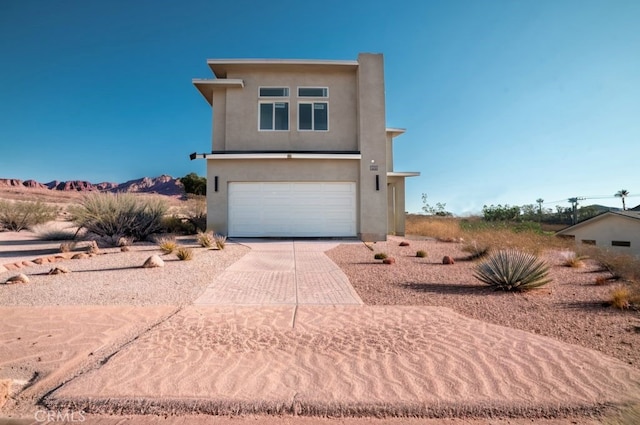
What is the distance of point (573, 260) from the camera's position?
29.6 feet

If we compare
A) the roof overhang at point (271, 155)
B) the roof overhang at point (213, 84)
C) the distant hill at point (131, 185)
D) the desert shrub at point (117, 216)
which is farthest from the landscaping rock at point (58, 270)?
the distant hill at point (131, 185)

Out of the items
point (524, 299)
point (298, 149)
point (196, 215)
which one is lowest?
point (524, 299)

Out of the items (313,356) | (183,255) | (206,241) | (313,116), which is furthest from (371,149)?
(313,356)

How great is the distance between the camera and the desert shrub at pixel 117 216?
12.1m

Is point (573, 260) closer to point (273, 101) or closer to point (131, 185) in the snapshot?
point (273, 101)

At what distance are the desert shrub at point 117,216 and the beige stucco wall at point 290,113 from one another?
14.3ft

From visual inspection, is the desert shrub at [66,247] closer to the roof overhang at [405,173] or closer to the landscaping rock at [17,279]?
the landscaping rock at [17,279]

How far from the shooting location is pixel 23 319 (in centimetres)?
465

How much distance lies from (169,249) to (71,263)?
2450mm

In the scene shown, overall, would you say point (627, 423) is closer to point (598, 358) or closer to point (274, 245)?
point (598, 358)

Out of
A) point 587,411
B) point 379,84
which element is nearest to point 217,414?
point 587,411

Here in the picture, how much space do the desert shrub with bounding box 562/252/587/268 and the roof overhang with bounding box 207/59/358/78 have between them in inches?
445

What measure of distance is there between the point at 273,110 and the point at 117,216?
8.05 meters

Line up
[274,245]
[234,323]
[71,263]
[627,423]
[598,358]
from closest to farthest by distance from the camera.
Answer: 1. [627,423]
2. [598,358]
3. [234,323]
4. [71,263]
5. [274,245]
